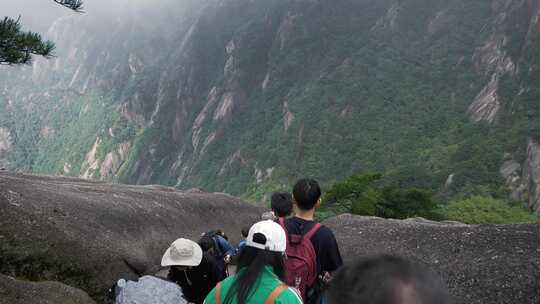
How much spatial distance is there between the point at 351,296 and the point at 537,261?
9344mm

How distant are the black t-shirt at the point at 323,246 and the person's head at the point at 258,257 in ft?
4.55

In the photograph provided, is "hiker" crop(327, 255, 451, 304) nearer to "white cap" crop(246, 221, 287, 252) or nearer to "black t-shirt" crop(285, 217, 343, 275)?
"white cap" crop(246, 221, 287, 252)

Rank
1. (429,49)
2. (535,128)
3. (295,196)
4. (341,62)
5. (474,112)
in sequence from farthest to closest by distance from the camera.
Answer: (341,62) < (429,49) < (474,112) < (535,128) < (295,196)

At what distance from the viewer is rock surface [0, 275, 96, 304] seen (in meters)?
7.16

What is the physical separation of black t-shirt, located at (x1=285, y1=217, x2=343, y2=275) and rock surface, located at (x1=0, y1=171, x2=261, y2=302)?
705 cm

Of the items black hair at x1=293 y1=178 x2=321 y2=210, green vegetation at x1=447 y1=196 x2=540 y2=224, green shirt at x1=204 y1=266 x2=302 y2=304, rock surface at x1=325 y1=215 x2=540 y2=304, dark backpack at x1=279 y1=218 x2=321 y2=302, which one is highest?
black hair at x1=293 y1=178 x2=321 y2=210

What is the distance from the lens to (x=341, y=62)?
113 metres

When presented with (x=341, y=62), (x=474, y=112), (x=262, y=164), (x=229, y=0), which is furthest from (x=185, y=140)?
(x=474, y=112)

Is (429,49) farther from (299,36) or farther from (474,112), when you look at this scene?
(299,36)

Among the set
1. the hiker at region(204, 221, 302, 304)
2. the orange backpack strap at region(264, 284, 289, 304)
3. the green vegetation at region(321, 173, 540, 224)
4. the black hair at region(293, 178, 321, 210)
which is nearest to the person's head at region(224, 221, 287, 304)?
the hiker at region(204, 221, 302, 304)

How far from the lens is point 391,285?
79.6 inches

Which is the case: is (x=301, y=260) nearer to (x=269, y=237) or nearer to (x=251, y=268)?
(x=269, y=237)

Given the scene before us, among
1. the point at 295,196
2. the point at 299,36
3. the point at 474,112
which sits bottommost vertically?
the point at 474,112

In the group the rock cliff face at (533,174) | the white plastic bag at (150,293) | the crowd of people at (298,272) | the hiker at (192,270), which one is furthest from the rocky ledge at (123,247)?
the rock cliff face at (533,174)
